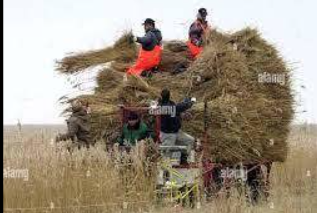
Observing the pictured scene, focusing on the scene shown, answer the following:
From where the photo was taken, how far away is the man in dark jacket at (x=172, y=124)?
12.1 m

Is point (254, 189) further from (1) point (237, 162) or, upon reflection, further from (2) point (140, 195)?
(2) point (140, 195)

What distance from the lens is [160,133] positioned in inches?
483

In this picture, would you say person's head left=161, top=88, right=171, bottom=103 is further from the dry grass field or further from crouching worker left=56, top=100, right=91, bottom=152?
crouching worker left=56, top=100, right=91, bottom=152

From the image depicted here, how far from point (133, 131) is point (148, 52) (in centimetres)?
175

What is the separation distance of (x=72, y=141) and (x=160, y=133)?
1521 mm

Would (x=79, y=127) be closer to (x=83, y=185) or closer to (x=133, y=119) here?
(x=133, y=119)

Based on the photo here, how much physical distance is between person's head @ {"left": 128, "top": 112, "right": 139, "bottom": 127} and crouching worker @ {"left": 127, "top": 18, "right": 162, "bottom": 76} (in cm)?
103

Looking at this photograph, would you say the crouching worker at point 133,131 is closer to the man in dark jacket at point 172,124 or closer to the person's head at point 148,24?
the man in dark jacket at point 172,124

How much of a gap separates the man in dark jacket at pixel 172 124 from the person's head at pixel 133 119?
415 millimetres

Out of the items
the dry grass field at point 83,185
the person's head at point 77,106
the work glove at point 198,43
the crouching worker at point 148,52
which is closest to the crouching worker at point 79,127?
the person's head at point 77,106

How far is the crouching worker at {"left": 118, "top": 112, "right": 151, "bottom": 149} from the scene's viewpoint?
12133 millimetres

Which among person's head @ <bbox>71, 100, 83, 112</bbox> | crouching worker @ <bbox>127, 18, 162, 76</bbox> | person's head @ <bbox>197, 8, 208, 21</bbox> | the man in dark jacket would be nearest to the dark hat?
the man in dark jacket

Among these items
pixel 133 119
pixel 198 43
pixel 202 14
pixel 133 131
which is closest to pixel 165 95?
pixel 133 119

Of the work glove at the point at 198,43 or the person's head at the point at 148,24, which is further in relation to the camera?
the work glove at the point at 198,43
